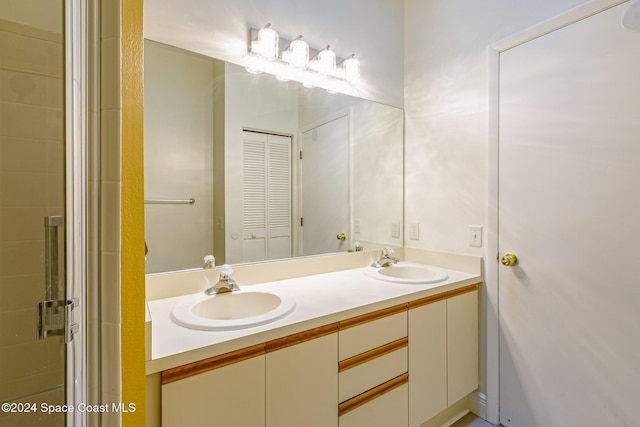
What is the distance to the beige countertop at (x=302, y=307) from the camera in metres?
0.83

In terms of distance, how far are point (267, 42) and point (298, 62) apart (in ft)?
0.62

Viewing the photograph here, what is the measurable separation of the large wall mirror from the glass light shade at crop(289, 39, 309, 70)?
106 millimetres

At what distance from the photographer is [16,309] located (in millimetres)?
573

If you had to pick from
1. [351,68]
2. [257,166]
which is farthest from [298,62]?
[257,166]

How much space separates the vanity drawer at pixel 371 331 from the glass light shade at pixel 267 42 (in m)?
1.30

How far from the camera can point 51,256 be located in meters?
0.56

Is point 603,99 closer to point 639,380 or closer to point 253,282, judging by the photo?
point 639,380

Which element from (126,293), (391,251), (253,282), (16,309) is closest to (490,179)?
(391,251)

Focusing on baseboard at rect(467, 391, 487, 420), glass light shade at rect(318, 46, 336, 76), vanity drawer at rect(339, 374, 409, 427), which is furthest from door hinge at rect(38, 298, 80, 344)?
baseboard at rect(467, 391, 487, 420)

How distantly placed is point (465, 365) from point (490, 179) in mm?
1004

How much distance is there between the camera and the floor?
160cm

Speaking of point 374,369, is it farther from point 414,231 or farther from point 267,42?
point 267,42

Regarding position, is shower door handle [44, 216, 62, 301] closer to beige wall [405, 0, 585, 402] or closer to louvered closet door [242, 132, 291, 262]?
louvered closet door [242, 132, 291, 262]

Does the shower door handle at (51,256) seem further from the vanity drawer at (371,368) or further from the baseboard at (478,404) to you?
the baseboard at (478,404)
